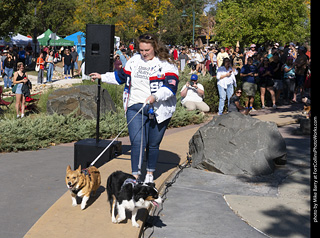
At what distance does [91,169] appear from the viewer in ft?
18.7

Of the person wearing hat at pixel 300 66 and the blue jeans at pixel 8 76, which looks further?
the blue jeans at pixel 8 76

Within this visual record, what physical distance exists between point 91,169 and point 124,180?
2.43 ft

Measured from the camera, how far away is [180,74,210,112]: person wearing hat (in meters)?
14.3

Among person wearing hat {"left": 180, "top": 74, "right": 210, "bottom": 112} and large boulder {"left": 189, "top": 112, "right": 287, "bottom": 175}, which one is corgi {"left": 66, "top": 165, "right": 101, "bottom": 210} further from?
person wearing hat {"left": 180, "top": 74, "right": 210, "bottom": 112}

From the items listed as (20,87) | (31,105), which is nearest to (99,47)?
(20,87)

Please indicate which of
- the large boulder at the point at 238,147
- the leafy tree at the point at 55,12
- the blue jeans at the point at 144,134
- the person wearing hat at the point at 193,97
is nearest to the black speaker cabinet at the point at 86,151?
the blue jeans at the point at 144,134

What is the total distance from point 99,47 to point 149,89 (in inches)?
96.1

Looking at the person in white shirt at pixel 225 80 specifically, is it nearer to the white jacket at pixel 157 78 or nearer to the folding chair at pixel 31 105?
the folding chair at pixel 31 105

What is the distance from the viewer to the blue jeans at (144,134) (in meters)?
5.93

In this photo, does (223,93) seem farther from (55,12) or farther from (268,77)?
(55,12)

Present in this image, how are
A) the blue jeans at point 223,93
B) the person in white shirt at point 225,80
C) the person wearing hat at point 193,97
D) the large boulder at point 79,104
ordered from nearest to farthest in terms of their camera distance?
the large boulder at point 79,104, the person wearing hat at point 193,97, the person in white shirt at point 225,80, the blue jeans at point 223,93

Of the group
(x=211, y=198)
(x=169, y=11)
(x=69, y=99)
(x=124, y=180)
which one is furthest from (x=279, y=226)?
(x=169, y=11)

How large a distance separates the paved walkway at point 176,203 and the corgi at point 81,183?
160 millimetres

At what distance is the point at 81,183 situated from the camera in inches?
213
